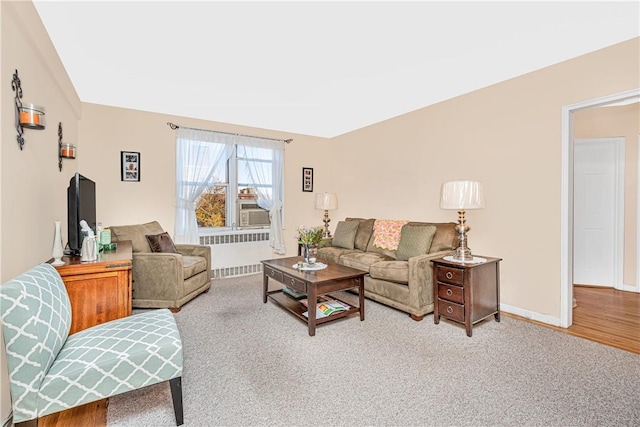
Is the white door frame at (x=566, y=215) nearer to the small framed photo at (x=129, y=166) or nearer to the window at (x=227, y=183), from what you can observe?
the window at (x=227, y=183)

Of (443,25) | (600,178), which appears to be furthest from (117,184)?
(600,178)

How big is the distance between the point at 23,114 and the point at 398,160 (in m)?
3.99

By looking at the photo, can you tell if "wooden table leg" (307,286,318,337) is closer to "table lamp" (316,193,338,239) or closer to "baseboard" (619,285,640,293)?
"table lamp" (316,193,338,239)

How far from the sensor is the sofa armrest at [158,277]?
328cm

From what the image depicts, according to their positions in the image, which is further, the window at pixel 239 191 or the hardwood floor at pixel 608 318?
the window at pixel 239 191

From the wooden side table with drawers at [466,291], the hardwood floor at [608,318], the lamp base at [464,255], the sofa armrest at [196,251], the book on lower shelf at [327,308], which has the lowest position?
the hardwood floor at [608,318]

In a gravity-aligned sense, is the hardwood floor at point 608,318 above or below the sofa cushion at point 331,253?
below

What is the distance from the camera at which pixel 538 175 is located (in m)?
3.01

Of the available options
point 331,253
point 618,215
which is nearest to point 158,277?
point 331,253

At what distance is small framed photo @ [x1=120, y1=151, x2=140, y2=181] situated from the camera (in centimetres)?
412

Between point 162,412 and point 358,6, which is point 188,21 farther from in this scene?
point 162,412

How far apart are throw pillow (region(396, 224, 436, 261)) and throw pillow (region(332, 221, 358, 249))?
925 mm

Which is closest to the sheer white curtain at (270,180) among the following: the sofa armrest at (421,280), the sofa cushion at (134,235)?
the sofa cushion at (134,235)

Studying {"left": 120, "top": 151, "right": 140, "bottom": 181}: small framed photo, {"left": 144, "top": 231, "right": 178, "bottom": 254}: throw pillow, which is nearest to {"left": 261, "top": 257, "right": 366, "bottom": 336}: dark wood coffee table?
{"left": 144, "top": 231, "right": 178, "bottom": 254}: throw pillow
